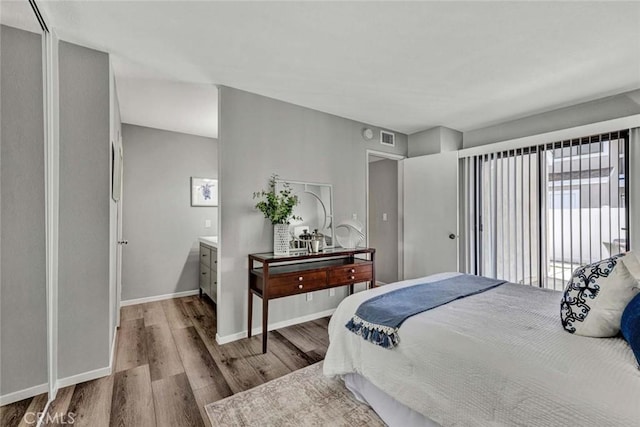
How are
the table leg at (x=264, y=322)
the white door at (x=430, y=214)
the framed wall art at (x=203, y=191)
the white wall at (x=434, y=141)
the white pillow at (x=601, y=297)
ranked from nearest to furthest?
1. the white pillow at (x=601, y=297)
2. the table leg at (x=264, y=322)
3. the white door at (x=430, y=214)
4. the white wall at (x=434, y=141)
5. the framed wall art at (x=203, y=191)

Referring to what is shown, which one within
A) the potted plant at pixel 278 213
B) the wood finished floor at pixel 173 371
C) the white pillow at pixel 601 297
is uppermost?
the potted plant at pixel 278 213

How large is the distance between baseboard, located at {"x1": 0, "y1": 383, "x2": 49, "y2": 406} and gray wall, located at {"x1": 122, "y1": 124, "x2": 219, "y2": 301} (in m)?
2.07

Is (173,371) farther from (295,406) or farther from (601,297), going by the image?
(601,297)

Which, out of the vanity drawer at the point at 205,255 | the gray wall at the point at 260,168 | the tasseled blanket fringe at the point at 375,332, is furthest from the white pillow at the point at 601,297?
the vanity drawer at the point at 205,255

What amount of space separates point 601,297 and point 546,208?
2.33 metres

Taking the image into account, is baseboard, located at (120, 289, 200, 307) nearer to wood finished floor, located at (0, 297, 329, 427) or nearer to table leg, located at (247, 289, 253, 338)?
wood finished floor, located at (0, 297, 329, 427)

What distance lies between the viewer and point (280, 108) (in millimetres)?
3143

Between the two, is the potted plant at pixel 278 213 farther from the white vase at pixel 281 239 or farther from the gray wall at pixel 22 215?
the gray wall at pixel 22 215

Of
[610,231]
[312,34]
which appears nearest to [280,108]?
[312,34]

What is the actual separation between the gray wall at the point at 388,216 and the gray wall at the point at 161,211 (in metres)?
2.70

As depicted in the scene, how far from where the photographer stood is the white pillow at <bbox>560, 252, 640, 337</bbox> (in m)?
1.25

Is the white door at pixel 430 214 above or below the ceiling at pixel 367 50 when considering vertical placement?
Answer: below

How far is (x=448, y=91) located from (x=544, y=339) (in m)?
2.43

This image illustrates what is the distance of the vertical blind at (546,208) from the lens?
2838 mm
